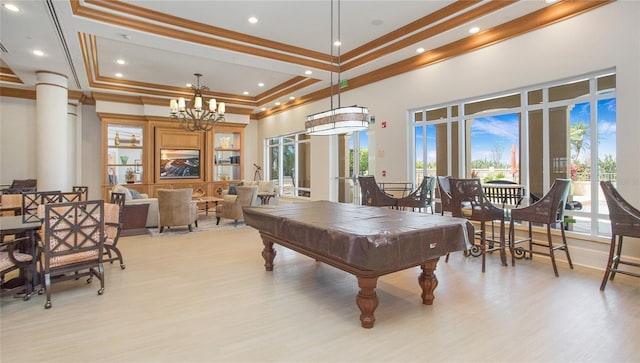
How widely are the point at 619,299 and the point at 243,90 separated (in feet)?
29.9

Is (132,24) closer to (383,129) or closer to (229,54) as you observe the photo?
(229,54)

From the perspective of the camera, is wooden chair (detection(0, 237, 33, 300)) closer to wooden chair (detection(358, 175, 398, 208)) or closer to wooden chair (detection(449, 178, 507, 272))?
wooden chair (detection(358, 175, 398, 208))

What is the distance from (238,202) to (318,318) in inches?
191

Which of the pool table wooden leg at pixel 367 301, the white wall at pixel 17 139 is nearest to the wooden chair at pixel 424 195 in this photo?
the pool table wooden leg at pixel 367 301

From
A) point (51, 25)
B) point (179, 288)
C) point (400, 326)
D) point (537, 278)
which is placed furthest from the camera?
point (51, 25)

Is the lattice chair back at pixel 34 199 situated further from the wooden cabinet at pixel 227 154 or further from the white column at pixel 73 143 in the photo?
the wooden cabinet at pixel 227 154

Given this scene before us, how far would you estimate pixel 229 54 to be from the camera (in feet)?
19.3

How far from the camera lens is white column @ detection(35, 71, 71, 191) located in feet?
20.4

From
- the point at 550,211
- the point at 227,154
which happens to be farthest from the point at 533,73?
the point at 227,154

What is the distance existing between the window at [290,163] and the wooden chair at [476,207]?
5.63 m

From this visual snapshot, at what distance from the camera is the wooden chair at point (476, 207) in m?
4.13

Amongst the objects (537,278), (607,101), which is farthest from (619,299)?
(607,101)

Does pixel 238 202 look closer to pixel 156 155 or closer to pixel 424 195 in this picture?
pixel 424 195

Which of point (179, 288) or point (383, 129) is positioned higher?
point (383, 129)
